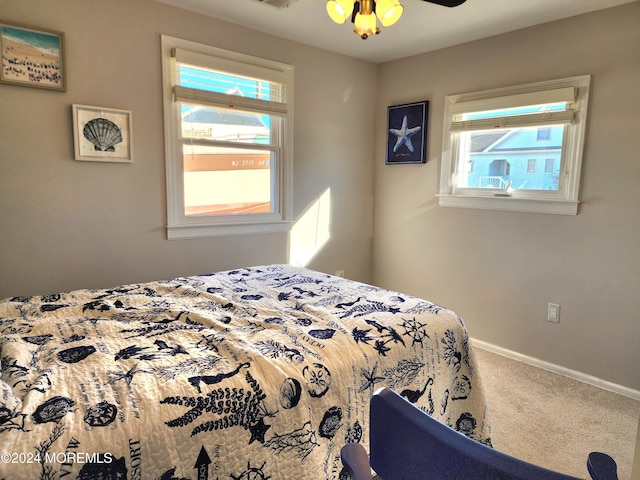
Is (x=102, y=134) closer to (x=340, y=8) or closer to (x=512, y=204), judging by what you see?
(x=340, y=8)

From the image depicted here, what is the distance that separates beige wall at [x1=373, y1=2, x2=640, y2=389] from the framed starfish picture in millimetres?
69

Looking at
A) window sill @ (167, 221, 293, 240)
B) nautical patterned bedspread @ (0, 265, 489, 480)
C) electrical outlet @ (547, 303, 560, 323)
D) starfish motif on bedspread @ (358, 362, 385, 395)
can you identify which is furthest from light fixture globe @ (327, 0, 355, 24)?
electrical outlet @ (547, 303, 560, 323)

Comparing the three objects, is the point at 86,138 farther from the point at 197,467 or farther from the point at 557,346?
the point at 557,346

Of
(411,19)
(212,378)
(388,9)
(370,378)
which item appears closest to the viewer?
(212,378)

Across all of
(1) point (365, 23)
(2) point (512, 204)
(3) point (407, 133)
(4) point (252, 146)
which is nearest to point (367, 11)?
(1) point (365, 23)

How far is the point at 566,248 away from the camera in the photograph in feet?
8.96

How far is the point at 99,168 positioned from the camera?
2.44m

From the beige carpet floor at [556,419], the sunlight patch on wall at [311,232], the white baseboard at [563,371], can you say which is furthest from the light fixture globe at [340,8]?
the white baseboard at [563,371]

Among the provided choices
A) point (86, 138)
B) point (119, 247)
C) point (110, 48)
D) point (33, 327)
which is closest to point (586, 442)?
point (33, 327)

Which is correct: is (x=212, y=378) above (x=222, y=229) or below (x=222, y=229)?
below

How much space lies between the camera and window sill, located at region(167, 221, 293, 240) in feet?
9.11

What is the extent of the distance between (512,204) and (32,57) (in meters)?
3.12

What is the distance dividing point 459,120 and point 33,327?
120 inches

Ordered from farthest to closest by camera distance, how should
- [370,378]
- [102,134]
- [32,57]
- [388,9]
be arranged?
1. [102,134]
2. [32,57]
3. [388,9]
4. [370,378]
